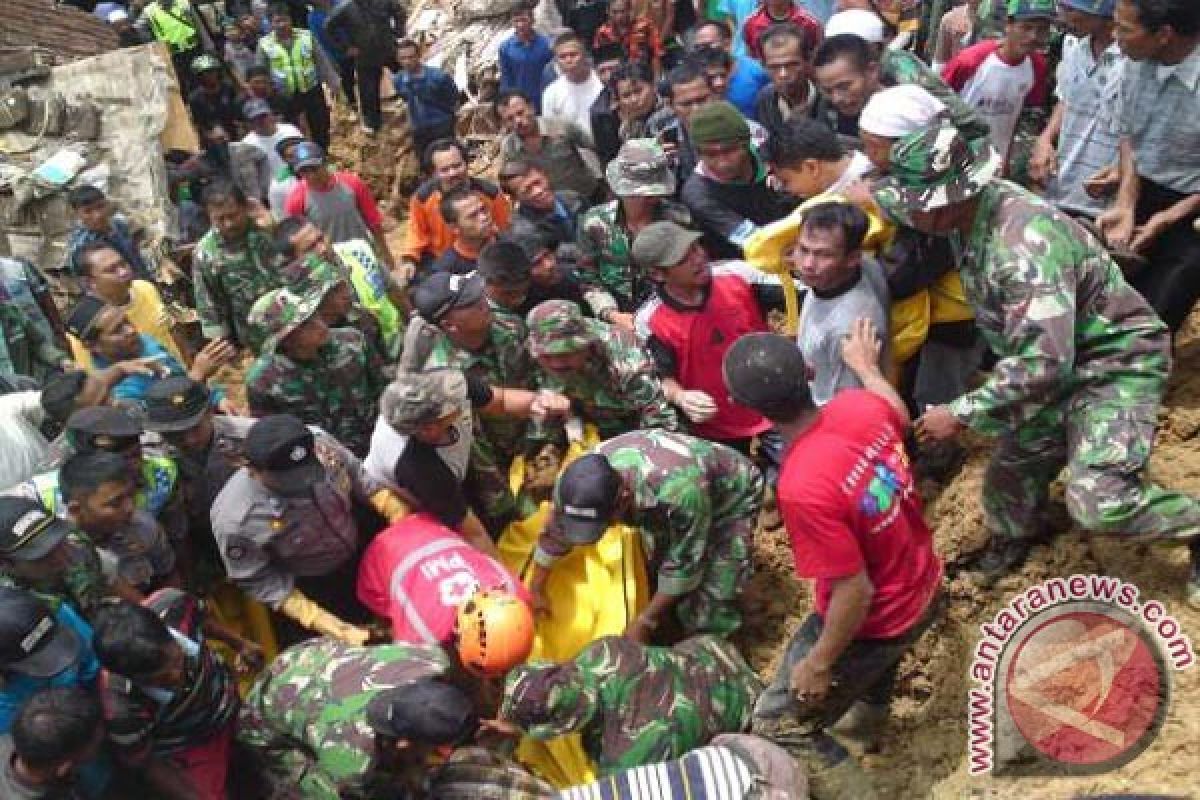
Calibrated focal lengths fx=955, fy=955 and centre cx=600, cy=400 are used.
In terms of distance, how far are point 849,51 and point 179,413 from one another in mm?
3522

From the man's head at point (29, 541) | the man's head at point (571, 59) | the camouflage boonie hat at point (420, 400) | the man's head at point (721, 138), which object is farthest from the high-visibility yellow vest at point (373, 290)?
the man's head at point (571, 59)

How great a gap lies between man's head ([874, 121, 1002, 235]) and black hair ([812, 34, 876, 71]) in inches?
68.2

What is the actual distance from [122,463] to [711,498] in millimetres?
2219

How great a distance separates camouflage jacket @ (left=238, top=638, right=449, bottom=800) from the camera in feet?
10.2

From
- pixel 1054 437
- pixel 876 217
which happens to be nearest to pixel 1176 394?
pixel 1054 437

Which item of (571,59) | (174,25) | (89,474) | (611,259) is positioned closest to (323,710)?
(89,474)

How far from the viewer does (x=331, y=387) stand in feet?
15.5

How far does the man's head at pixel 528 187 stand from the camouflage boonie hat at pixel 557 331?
5.80 ft

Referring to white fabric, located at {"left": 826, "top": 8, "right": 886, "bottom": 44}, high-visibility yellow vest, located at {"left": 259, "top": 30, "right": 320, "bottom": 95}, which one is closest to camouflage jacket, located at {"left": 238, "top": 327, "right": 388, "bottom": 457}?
white fabric, located at {"left": 826, "top": 8, "right": 886, "bottom": 44}

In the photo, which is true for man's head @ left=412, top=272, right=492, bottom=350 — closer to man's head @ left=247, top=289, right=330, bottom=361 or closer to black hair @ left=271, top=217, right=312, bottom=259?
man's head @ left=247, top=289, right=330, bottom=361

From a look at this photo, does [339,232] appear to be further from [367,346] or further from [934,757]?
[934,757]

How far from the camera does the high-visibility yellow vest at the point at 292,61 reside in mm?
9797

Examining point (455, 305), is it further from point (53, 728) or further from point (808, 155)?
point (53, 728)

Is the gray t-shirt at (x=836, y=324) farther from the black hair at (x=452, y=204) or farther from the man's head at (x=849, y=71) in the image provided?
the black hair at (x=452, y=204)
